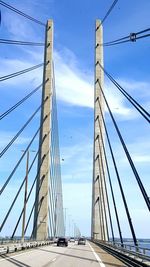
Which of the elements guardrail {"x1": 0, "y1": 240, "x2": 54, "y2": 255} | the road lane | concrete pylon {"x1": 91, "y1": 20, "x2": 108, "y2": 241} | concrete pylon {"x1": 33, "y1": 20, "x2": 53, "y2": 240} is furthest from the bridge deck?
concrete pylon {"x1": 33, "y1": 20, "x2": 53, "y2": 240}

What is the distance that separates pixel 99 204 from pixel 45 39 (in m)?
18.9

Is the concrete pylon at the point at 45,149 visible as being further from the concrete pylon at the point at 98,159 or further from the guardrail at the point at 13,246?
the concrete pylon at the point at 98,159

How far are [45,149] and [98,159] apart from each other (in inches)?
241

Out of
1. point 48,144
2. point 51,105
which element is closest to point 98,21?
point 51,105

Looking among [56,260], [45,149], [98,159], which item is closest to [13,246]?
[56,260]

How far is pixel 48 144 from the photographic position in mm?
52375

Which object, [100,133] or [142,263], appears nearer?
[142,263]

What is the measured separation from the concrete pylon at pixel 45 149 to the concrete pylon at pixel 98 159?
191 inches

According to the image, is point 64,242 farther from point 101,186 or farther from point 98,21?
point 98,21

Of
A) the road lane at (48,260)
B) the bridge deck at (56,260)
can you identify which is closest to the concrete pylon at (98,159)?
the bridge deck at (56,260)

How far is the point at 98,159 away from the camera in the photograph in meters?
54.4

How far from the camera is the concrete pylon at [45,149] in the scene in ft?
167

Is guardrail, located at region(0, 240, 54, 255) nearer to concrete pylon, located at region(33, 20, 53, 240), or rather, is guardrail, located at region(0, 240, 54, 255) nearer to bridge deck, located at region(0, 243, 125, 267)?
bridge deck, located at region(0, 243, 125, 267)

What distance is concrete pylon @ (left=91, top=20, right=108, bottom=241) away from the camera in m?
51.2
